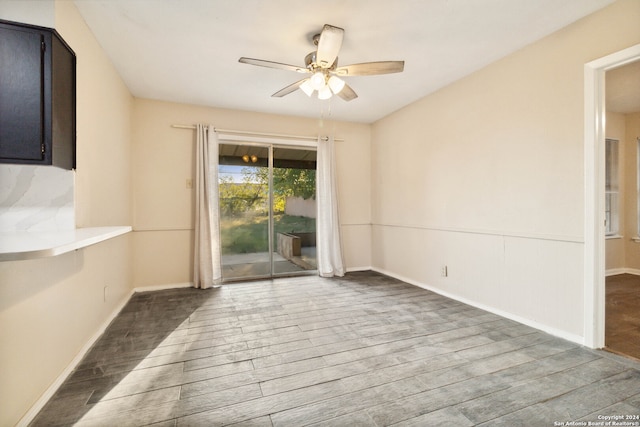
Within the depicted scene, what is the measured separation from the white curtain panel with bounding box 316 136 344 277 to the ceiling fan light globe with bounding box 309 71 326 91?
213 centimetres

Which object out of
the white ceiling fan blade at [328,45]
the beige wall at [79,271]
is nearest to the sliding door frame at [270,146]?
the beige wall at [79,271]

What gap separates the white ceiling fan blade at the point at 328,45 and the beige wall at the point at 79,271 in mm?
1673

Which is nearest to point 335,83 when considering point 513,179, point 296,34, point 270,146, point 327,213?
point 296,34

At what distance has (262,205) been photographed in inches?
174

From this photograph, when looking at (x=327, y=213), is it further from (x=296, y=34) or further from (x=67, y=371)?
(x=67, y=371)

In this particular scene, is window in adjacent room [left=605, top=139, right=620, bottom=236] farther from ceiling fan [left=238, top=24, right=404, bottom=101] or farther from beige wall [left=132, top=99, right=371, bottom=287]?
beige wall [left=132, top=99, right=371, bottom=287]

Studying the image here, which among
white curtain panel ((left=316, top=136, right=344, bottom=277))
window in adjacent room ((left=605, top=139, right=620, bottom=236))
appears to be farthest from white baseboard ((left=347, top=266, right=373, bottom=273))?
window in adjacent room ((left=605, top=139, right=620, bottom=236))

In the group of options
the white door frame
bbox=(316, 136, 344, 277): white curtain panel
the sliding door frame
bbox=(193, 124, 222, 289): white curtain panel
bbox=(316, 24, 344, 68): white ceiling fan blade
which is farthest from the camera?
bbox=(316, 136, 344, 277): white curtain panel

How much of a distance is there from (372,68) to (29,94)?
218 cm

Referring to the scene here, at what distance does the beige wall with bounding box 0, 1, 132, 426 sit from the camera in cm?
139

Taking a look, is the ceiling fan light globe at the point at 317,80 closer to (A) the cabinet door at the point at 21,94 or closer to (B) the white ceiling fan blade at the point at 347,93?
(B) the white ceiling fan blade at the point at 347,93

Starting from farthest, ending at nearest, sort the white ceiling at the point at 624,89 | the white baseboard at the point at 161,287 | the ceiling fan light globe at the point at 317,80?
the white baseboard at the point at 161,287, the white ceiling at the point at 624,89, the ceiling fan light globe at the point at 317,80

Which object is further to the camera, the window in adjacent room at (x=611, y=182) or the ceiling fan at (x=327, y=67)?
the window in adjacent room at (x=611, y=182)

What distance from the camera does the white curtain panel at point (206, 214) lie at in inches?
155
